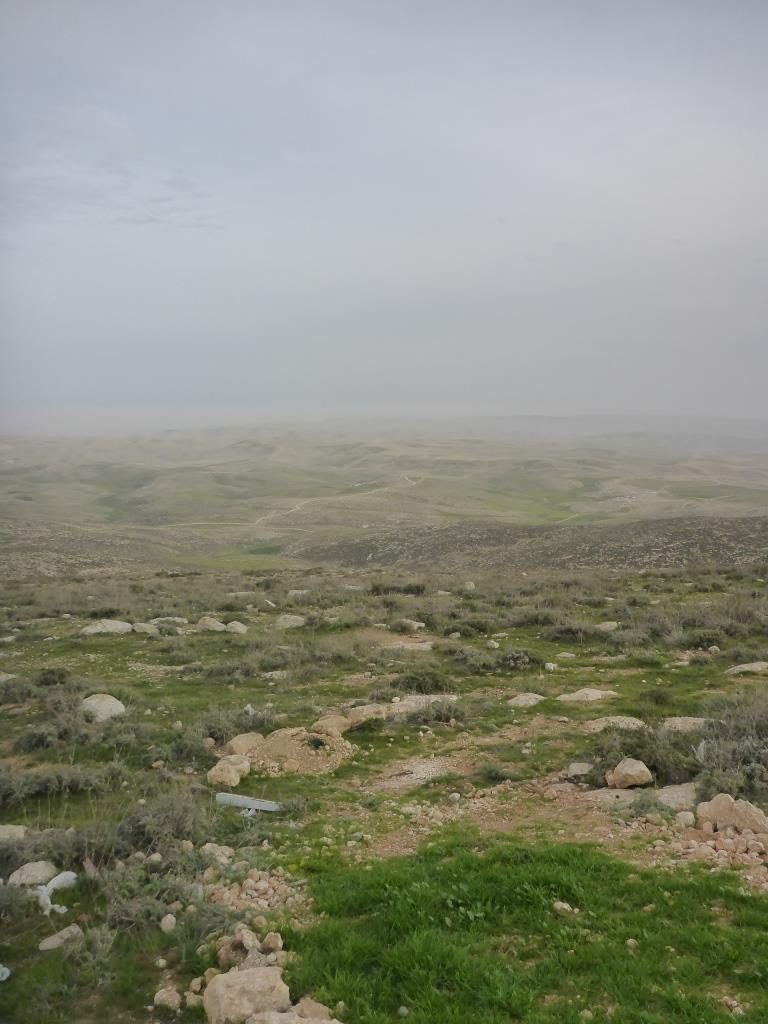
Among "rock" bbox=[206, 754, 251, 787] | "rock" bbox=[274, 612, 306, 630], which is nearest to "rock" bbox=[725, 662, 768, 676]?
"rock" bbox=[206, 754, 251, 787]

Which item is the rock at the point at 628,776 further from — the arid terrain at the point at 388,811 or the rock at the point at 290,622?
the rock at the point at 290,622

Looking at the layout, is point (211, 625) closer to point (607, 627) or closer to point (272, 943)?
point (607, 627)

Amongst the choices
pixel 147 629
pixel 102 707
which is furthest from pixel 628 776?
pixel 147 629

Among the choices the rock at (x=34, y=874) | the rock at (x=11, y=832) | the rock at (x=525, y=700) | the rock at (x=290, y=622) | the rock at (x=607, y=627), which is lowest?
the rock at (x=290, y=622)

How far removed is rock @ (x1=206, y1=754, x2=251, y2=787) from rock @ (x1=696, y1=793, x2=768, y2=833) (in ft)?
18.8

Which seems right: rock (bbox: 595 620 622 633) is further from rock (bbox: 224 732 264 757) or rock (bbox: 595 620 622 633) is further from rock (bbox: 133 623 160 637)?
rock (bbox: 133 623 160 637)

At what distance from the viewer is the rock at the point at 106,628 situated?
1841 cm

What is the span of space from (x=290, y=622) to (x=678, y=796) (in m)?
14.0

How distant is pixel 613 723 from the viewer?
10312 mm

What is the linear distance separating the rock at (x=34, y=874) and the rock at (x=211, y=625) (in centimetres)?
1237

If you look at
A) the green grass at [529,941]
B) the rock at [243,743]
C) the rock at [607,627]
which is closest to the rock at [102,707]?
the rock at [243,743]

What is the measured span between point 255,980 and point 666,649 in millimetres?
13401

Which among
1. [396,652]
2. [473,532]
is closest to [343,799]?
[396,652]

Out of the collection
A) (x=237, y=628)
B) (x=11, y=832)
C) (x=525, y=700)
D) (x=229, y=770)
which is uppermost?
(x=11, y=832)
